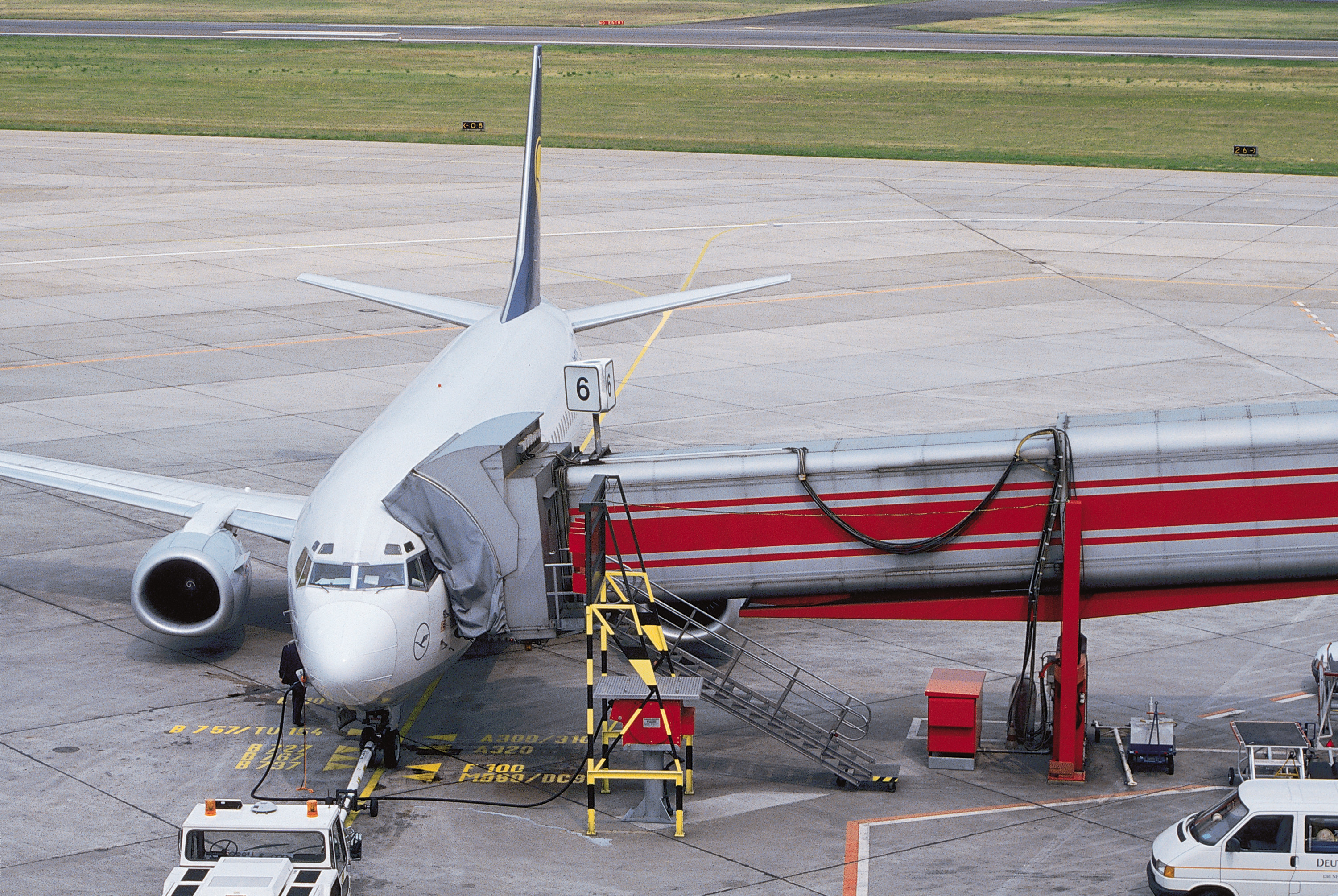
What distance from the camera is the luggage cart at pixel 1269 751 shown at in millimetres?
23266

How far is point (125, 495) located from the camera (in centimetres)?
3284

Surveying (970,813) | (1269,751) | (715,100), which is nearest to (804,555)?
(970,813)

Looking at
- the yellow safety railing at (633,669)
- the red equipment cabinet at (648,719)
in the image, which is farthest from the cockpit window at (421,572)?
the red equipment cabinet at (648,719)

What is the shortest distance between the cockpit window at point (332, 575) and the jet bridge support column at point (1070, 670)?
10.6 metres

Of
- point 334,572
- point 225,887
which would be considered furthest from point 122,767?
point 225,887

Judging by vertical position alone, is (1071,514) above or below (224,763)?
above

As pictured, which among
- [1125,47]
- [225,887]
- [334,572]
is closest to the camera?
[225,887]

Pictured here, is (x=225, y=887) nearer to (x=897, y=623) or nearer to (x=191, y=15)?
(x=897, y=623)

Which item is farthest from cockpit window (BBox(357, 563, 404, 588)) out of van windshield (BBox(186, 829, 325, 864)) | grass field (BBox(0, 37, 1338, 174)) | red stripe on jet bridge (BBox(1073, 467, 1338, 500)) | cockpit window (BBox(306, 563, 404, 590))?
grass field (BBox(0, 37, 1338, 174))

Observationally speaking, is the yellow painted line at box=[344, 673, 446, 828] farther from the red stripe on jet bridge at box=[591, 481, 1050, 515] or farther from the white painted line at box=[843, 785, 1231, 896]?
the white painted line at box=[843, 785, 1231, 896]

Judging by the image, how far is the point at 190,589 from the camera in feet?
98.0

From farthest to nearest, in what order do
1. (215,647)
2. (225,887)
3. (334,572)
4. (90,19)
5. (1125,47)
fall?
(90,19), (1125,47), (215,647), (334,572), (225,887)

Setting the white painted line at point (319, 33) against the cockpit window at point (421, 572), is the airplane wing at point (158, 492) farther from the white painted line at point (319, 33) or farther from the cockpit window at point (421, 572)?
the white painted line at point (319, 33)

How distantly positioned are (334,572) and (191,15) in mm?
173425
